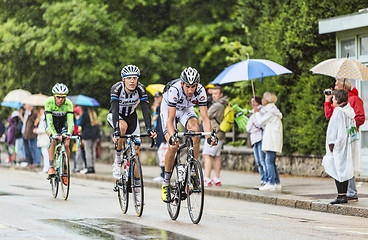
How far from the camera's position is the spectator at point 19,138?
26719mm

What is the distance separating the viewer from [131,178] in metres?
11.3

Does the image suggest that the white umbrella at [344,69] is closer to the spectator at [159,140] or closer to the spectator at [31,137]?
the spectator at [159,140]

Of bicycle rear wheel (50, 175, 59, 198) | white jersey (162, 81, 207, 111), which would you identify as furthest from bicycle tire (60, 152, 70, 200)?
white jersey (162, 81, 207, 111)

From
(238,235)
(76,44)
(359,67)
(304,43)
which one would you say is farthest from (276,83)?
(238,235)

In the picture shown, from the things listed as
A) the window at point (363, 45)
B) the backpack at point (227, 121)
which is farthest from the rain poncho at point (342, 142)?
the window at point (363, 45)

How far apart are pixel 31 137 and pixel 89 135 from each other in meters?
3.99

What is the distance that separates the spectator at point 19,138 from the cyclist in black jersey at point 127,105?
598 inches

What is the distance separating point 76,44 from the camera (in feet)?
86.8

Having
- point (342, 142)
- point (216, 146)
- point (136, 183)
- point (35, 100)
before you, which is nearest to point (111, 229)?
point (136, 183)

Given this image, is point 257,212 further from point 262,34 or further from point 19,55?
point 19,55

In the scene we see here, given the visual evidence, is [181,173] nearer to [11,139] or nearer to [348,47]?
[348,47]

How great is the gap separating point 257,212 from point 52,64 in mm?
17106

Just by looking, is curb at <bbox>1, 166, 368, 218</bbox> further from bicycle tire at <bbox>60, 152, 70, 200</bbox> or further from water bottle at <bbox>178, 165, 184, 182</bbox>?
bicycle tire at <bbox>60, 152, 70, 200</bbox>

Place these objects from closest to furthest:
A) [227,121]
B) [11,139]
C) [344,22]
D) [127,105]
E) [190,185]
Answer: [190,185]
[127,105]
[227,121]
[344,22]
[11,139]
